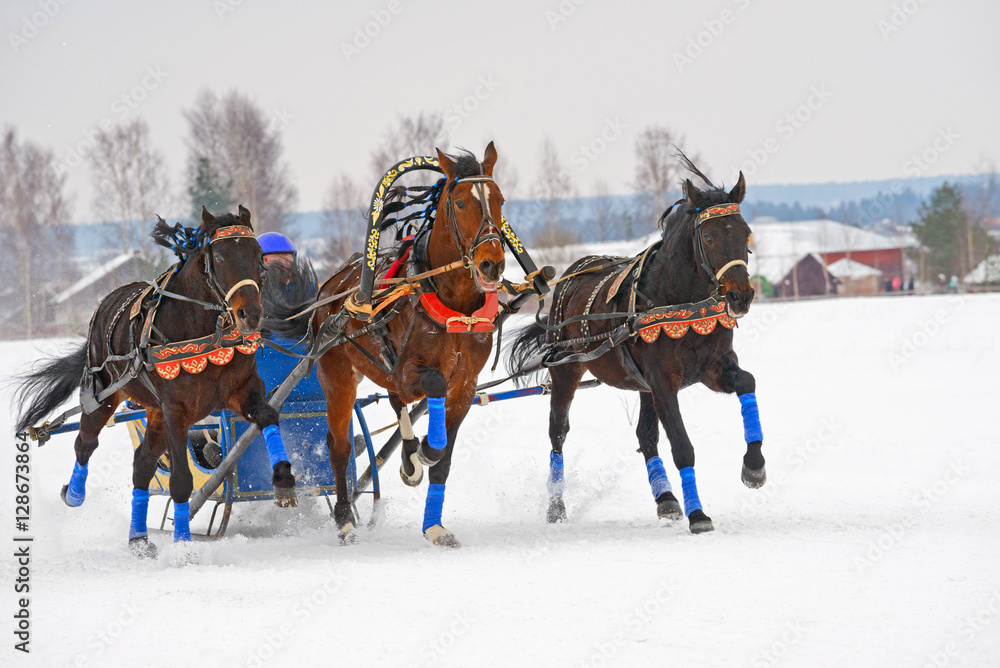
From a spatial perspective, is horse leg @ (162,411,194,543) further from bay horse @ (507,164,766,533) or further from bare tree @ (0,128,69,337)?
bare tree @ (0,128,69,337)

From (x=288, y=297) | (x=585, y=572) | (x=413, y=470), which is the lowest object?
(x=585, y=572)

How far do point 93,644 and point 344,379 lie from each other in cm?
286

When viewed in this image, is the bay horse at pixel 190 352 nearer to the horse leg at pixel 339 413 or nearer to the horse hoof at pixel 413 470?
the horse leg at pixel 339 413

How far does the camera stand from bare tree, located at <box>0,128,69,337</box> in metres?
31.9

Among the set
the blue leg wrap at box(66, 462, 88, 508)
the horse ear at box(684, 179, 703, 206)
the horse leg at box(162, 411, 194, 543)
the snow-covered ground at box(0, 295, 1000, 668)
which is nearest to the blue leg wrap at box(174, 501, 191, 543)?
the horse leg at box(162, 411, 194, 543)

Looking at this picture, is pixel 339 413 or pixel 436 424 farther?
pixel 339 413

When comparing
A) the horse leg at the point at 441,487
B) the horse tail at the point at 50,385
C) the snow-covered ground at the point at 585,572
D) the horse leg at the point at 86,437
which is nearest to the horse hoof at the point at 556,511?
the snow-covered ground at the point at 585,572

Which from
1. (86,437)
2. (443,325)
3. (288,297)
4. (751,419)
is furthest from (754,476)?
(86,437)

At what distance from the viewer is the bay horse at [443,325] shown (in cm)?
546

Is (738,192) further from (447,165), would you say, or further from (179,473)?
(179,473)

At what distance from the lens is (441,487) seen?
6.01 meters

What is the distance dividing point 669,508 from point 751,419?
0.86 m

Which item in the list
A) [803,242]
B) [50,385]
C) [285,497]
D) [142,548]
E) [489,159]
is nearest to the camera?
[285,497]

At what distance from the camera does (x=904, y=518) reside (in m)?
6.00
